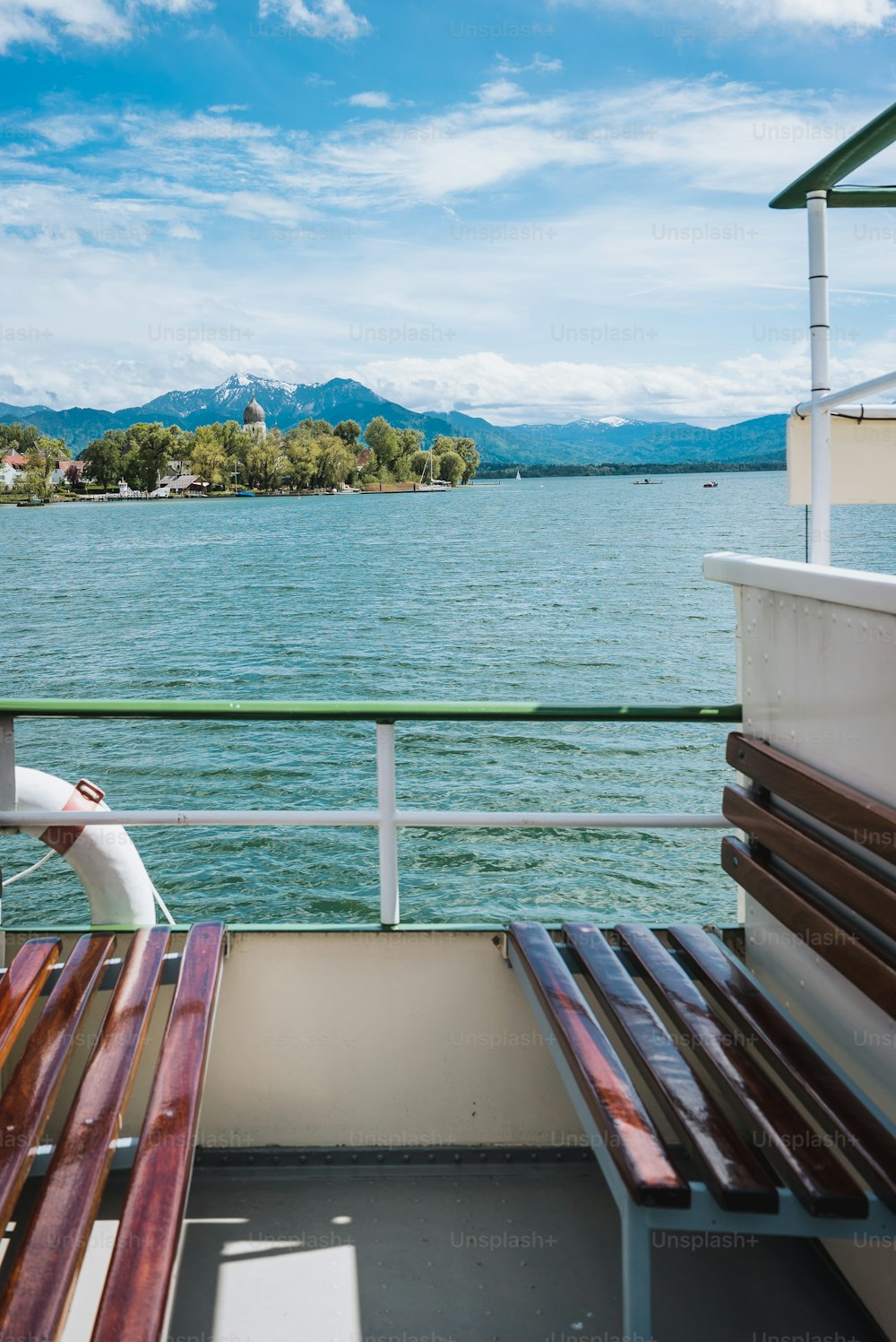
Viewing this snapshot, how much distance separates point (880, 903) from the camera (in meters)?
2.04

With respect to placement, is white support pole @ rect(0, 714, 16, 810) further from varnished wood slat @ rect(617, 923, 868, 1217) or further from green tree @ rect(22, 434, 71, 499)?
green tree @ rect(22, 434, 71, 499)

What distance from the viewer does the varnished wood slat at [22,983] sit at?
2521 mm

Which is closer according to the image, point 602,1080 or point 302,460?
point 602,1080

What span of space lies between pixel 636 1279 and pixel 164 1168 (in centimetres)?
93

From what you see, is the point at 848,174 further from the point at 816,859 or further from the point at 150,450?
the point at 150,450

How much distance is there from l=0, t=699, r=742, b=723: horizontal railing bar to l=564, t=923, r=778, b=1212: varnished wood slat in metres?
0.62

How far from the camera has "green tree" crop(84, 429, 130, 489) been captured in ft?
448

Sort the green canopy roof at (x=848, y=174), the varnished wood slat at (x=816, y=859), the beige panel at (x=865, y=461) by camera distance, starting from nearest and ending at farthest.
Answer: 1. the varnished wood slat at (x=816, y=859)
2. the green canopy roof at (x=848, y=174)
3. the beige panel at (x=865, y=461)


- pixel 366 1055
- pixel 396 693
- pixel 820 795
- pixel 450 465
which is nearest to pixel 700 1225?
pixel 820 795

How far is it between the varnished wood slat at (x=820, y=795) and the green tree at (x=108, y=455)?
142 metres

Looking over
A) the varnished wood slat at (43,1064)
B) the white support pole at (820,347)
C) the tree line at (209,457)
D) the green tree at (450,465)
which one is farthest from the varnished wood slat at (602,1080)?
the green tree at (450,465)

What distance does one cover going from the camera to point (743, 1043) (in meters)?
2.52

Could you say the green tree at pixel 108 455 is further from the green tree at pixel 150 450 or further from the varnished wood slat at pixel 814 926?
the varnished wood slat at pixel 814 926

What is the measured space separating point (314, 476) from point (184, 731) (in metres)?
121
